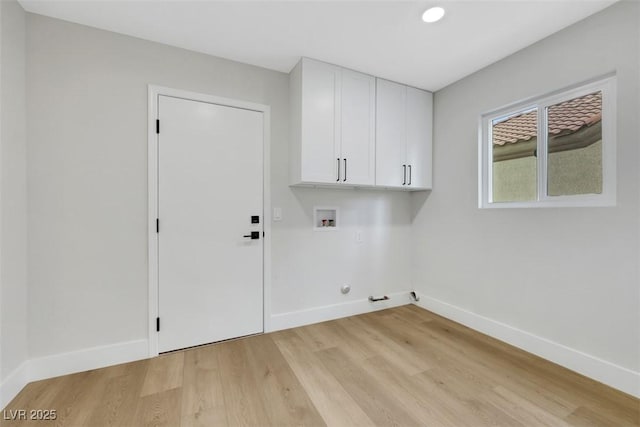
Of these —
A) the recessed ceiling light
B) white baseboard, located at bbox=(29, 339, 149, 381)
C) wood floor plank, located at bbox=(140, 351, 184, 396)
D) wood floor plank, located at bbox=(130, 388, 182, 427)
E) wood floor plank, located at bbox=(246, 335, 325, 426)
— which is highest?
the recessed ceiling light

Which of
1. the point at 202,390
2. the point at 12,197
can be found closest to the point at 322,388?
the point at 202,390

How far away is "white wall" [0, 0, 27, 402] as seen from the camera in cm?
162

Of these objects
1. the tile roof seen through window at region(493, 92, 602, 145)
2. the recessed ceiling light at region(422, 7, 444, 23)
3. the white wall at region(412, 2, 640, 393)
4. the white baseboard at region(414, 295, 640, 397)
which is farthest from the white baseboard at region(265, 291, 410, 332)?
the recessed ceiling light at region(422, 7, 444, 23)

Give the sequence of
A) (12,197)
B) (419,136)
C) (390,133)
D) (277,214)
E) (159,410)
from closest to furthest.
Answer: (159,410), (12,197), (277,214), (390,133), (419,136)

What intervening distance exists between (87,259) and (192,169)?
101 cm

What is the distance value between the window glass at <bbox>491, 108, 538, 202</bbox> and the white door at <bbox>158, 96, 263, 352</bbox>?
2.33m

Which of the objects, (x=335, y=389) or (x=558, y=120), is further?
(x=558, y=120)

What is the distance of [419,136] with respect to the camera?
3066 millimetres

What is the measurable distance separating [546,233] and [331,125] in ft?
6.68

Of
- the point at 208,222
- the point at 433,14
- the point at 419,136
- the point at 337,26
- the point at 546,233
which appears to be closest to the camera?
the point at 433,14

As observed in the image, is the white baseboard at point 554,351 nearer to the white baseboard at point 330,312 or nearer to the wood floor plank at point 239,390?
the white baseboard at point 330,312

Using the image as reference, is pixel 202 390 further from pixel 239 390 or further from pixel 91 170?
pixel 91 170

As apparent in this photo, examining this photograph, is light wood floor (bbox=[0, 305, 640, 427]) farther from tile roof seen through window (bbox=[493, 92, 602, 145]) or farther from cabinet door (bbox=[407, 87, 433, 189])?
tile roof seen through window (bbox=[493, 92, 602, 145])

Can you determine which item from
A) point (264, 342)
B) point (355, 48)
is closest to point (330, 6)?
point (355, 48)
